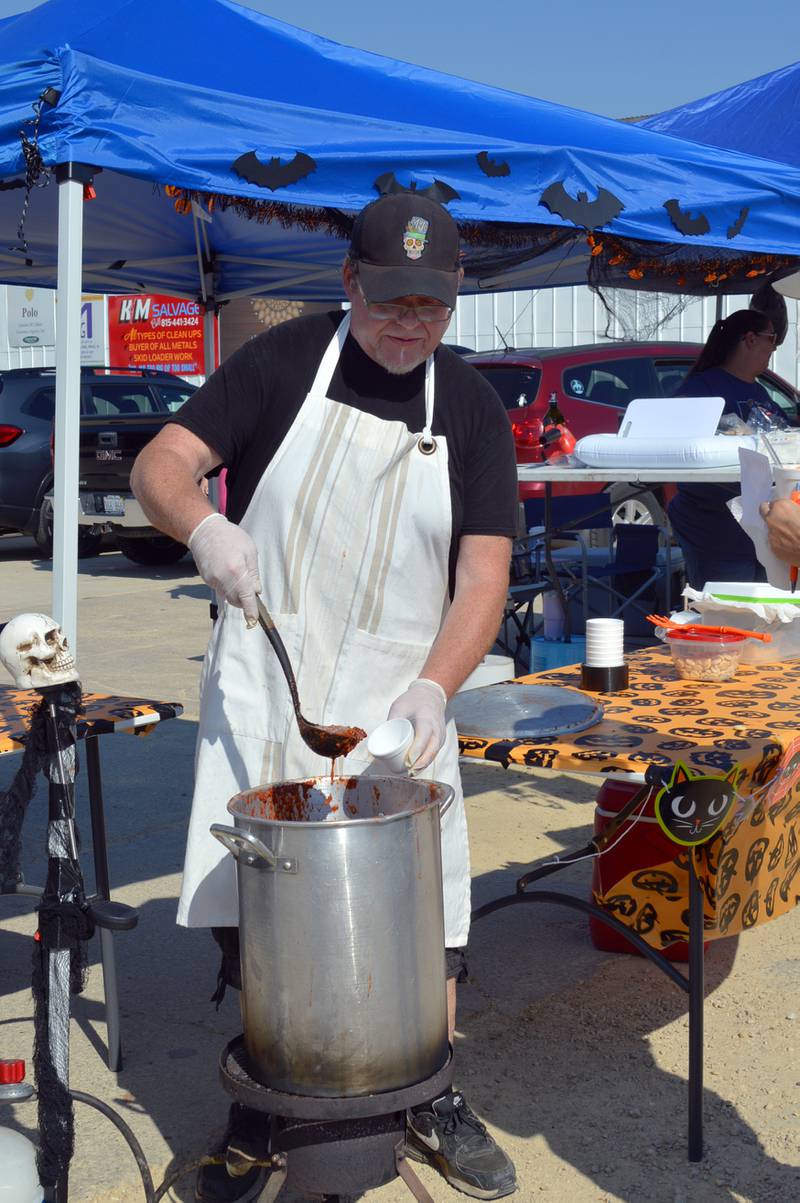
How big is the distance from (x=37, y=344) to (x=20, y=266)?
54.1 feet

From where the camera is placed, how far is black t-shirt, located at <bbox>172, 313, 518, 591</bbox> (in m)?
2.47

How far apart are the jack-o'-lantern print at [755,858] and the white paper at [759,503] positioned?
0.72m

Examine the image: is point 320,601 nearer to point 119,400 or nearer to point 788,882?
point 788,882

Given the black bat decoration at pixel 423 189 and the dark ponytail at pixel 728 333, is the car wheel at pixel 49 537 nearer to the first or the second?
the dark ponytail at pixel 728 333

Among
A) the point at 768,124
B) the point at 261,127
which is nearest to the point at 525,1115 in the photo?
the point at 261,127

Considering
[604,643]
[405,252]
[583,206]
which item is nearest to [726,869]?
[604,643]

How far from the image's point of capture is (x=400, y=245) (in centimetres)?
235

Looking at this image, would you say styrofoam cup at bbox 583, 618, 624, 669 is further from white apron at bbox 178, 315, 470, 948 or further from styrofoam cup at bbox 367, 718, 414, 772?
styrofoam cup at bbox 367, 718, 414, 772

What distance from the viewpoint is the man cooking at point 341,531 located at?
2.42 m

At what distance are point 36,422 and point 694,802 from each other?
424 inches

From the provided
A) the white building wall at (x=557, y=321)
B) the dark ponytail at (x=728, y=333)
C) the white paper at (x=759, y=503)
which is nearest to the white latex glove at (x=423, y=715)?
the white paper at (x=759, y=503)

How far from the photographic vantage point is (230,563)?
2164 mm

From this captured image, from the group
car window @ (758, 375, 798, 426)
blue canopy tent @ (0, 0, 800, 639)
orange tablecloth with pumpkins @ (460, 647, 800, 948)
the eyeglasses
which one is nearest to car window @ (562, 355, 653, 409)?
car window @ (758, 375, 798, 426)

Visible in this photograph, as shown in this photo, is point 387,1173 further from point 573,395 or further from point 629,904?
point 573,395
